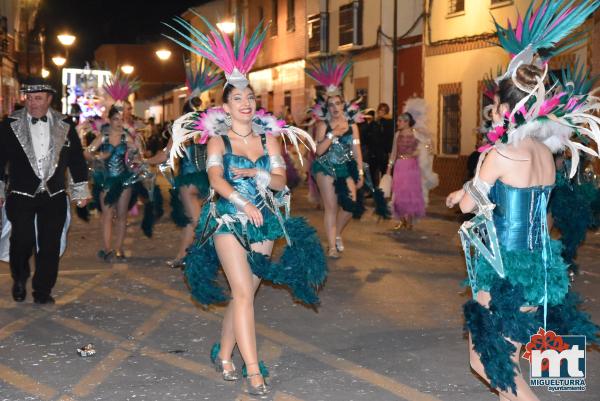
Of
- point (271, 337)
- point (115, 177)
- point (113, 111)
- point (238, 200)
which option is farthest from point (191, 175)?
point (238, 200)

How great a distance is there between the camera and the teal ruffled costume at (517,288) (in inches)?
173

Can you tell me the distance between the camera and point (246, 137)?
5.70 m

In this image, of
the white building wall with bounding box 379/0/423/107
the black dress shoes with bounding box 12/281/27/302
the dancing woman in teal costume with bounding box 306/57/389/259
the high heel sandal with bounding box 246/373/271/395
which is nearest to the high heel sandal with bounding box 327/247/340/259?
the dancing woman in teal costume with bounding box 306/57/389/259

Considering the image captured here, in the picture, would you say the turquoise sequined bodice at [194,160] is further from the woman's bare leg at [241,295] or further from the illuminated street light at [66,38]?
the illuminated street light at [66,38]

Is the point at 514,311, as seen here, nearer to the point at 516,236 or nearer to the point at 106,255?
the point at 516,236

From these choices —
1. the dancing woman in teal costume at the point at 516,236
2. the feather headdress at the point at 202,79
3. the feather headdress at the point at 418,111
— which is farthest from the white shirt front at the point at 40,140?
the feather headdress at the point at 418,111

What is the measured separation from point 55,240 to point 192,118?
9.38ft

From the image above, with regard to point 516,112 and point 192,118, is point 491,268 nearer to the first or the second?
point 516,112

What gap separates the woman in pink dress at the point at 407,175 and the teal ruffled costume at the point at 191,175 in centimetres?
443

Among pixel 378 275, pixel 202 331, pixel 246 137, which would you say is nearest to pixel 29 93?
pixel 202 331

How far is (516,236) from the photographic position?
14.8ft

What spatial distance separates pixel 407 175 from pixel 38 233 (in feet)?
22.1

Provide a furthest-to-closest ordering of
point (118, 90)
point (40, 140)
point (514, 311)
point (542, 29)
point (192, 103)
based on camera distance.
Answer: point (118, 90) → point (192, 103) → point (40, 140) → point (542, 29) → point (514, 311)

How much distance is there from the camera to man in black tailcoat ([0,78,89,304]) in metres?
8.05
